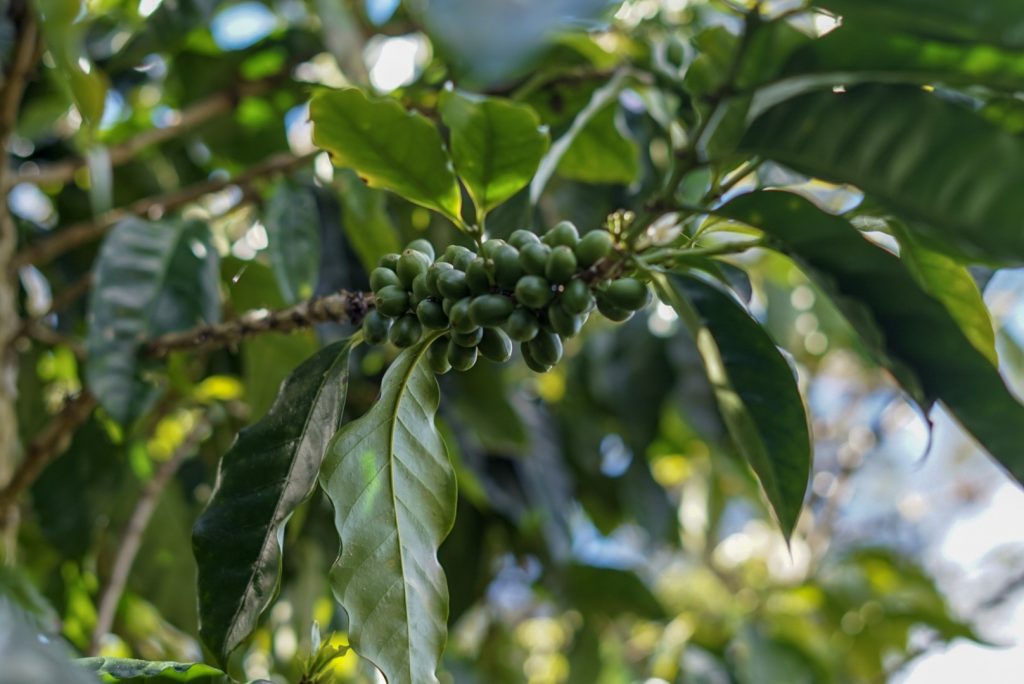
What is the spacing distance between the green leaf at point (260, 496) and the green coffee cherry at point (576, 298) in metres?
0.21

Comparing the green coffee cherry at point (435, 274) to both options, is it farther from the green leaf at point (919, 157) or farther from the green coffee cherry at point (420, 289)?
the green leaf at point (919, 157)

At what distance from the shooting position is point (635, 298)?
2.12 feet

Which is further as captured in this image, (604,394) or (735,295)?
(604,394)

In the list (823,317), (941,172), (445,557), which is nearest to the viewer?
(941,172)

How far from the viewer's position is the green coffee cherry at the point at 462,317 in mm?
650

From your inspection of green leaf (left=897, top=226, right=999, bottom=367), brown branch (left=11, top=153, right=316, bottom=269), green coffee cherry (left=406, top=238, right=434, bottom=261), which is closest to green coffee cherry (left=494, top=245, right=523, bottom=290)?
green coffee cherry (left=406, top=238, right=434, bottom=261)

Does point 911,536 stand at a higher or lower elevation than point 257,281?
lower

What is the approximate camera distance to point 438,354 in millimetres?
730

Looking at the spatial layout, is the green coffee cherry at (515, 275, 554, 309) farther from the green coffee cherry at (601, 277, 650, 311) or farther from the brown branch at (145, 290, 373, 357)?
the brown branch at (145, 290, 373, 357)

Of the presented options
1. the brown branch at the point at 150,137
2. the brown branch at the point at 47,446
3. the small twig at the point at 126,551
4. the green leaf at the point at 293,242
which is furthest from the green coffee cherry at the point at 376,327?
the brown branch at the point at 150,137

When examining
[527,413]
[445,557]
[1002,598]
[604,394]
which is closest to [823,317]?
[604,394]

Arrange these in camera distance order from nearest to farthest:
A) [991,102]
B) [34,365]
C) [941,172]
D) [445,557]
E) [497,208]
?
1. [941,172]
2. [991,102]
3. [497,208]
4. [34,365]
5. [445,557]

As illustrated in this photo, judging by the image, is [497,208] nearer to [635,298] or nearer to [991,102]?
[635,298]

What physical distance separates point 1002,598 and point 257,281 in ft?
6.85
